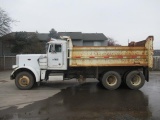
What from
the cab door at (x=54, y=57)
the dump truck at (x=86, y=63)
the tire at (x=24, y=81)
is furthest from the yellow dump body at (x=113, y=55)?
the tire at (x=24, y=81)

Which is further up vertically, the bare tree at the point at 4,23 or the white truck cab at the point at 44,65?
the bare tree at the point at 4,23

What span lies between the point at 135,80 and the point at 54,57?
16.0 ft

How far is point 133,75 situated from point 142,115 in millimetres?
6212

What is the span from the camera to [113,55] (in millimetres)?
14039

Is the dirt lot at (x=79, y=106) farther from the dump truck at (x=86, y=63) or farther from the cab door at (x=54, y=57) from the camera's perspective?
the cab door at (x=54, y=57)

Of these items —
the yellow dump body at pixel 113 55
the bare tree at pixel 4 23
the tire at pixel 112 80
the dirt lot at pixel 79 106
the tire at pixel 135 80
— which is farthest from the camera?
the bare tree at pixel 4 23

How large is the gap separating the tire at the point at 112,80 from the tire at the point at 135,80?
589mm

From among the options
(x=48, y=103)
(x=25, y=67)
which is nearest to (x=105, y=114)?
(x=48, y=103)

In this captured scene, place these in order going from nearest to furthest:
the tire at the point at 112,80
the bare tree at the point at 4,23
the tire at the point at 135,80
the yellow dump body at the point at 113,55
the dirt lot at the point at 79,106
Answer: the dirt lot at the point at 79,106 < the yellow dump body at the point at 113,55 < the tire at the point at 112,80 < the tire at the point at 135,80 < the bare tree at the point at 4,23

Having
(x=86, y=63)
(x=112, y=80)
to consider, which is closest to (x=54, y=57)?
(x=86, y=63)

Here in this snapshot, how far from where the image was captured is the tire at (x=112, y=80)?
14.1 meters

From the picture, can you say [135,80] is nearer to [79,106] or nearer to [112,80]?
[112,80]

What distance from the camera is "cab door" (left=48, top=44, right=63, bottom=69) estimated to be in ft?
46.7

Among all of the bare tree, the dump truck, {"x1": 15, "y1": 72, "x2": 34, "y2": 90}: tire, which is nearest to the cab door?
the dump truck
